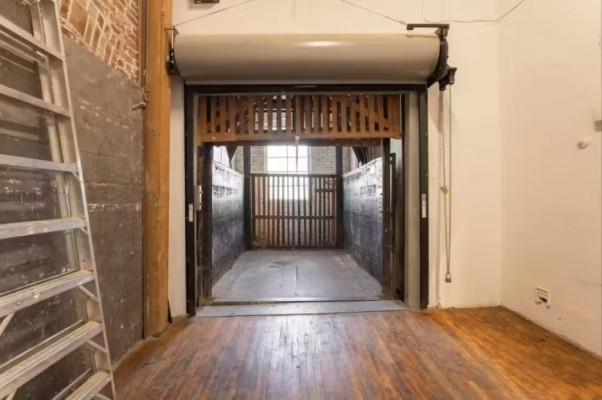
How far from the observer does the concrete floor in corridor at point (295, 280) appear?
3400 mm

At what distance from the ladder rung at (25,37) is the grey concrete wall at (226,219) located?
2.76m

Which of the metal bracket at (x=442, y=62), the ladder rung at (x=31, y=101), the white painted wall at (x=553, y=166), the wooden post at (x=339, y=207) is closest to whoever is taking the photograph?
the ladder rung at (x=31, y=101)

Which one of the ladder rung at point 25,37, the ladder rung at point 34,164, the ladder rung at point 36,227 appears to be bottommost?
the ladder rung at point 36,227

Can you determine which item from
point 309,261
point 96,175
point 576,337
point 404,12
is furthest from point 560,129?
point 309,261

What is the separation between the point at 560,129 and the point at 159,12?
3001mm

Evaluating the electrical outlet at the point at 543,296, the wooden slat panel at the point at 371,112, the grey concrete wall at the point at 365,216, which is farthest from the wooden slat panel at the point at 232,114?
the electrical outlet at the point at 543,296

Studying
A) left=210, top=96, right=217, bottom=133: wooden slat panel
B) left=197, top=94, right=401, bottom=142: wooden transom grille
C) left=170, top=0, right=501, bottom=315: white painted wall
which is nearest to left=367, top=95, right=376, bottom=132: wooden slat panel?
left=197, top=94, right=401, bottom=142: wooden transom grille

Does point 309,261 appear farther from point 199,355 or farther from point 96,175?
point 96,175

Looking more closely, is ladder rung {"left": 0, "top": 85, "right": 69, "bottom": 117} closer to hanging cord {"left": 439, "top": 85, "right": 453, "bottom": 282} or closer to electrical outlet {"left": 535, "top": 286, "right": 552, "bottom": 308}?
hanging cord {"left": 439, "top": 85, "right": 453, "bottom": 282}

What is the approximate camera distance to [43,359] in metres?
1.15

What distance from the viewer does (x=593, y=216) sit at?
1963mm

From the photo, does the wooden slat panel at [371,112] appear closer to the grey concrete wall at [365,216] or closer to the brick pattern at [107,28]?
the grey concrete wall at [365,216]

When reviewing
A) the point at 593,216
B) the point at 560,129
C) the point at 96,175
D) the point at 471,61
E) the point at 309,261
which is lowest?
the point at 309,261

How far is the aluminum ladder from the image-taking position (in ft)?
4.02
